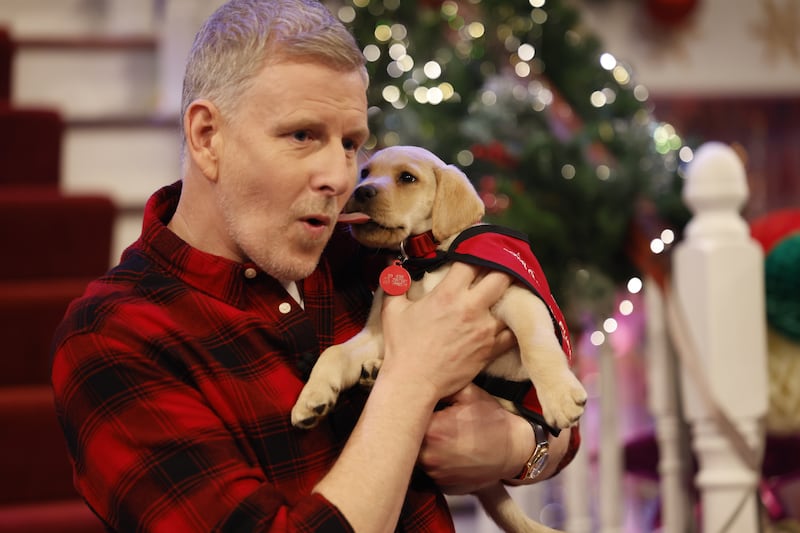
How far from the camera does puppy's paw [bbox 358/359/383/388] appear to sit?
1.17 m

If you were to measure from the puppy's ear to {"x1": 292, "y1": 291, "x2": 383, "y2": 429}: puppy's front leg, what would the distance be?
12 cm

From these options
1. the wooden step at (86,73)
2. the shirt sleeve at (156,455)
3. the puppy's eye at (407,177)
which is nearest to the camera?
the shirt sleeve at (156,455)

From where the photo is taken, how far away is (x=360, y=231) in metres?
1.25

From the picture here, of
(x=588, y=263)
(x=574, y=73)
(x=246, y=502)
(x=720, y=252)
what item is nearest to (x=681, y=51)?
(x=574, y=73)

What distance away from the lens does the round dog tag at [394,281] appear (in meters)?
1.19

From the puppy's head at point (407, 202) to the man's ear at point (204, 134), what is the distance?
179 mm

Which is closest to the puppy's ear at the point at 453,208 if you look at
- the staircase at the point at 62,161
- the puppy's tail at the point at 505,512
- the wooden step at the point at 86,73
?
the puppy's tail at the point at 505,512

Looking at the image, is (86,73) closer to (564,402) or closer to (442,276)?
(442,276)

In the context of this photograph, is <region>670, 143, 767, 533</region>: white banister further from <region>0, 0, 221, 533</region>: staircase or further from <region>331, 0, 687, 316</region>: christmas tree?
<region>0, 0, 221, 533</region>: staircase

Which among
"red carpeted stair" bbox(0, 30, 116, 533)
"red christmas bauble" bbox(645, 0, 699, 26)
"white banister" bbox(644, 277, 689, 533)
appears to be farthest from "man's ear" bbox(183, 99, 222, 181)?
"red christmas bauble" bbox(645, 0, 699, 26)

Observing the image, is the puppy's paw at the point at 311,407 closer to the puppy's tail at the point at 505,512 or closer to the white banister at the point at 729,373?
the puppy's tail at the point at 505,512

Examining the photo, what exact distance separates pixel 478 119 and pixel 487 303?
56.3 inches

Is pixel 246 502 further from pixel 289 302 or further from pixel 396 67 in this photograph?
pixel 396 67

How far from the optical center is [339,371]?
43.5 inches
